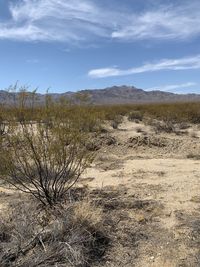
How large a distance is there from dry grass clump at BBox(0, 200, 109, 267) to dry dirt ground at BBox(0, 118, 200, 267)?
0.88ft

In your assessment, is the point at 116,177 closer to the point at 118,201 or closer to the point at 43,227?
the point at 118,201

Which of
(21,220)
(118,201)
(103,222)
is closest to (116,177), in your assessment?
(118,201)

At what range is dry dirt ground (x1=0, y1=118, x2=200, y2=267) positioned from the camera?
687 centimetres

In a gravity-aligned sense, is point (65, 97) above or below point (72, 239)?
above

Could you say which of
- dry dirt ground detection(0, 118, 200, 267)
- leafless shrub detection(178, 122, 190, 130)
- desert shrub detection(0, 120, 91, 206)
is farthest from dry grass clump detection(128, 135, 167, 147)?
desert shrub detection(0, 120, 91, 206)

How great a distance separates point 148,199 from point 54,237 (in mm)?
3320

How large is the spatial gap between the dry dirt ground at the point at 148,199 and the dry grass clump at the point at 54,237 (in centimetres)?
27

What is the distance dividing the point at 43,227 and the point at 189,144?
10932 mm

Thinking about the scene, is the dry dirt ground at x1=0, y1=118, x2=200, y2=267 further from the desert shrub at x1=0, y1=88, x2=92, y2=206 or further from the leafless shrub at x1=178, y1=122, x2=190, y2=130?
the leafless shrub at x1=178, y1=122, x2=190, y2=130

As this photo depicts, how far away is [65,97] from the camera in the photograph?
9.27 metres

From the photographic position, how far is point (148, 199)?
9.63 m

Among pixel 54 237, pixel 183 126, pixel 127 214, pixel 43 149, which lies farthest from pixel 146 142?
pixel 54 237

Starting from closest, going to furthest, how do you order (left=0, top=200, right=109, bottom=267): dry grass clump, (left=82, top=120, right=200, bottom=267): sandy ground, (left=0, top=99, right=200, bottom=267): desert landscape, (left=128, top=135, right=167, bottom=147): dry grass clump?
(left=0, top=200, right=109, bottom=267): dry grass clump
(left=0, top=99, right=200, bottom=267): desert landscape
(left=82, top=120, right=200, bottom=267): sandy ground
(left=128, top=135, right=167, bottom=147): dry grass clump

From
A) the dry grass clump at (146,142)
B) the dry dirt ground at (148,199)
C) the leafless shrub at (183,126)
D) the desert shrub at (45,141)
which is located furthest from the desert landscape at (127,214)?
the leafless shrub at (183,126)
